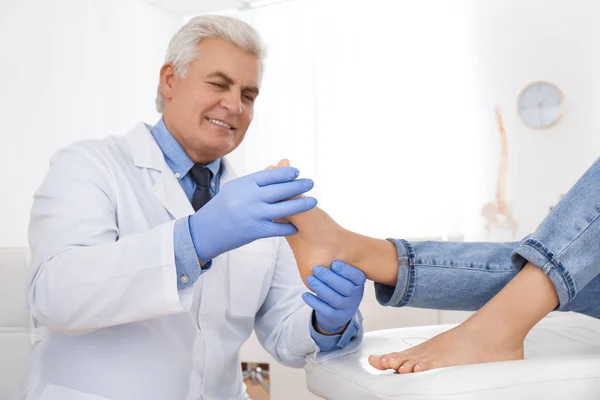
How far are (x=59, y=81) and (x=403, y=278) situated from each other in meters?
2.38

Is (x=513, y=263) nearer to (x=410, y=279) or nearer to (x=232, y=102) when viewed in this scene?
(x=410, y=279)

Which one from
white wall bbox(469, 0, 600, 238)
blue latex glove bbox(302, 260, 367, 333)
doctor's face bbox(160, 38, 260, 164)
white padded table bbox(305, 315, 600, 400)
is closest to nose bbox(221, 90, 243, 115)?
doctor's face bbox(160, 38, 260, 164)

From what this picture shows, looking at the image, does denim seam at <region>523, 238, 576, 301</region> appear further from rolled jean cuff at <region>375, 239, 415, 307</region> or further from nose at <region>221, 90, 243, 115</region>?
nose at <region>221, 90, 243, 115</region>

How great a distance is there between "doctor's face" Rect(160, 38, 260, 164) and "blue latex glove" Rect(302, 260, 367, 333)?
42 cm

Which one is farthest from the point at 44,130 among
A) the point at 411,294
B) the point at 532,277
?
the point at 532,277

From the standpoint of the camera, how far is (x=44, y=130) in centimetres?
289

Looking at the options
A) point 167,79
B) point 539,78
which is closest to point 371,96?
point 539,78

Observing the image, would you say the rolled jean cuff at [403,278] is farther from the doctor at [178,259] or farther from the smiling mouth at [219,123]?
the smiling mouth at [219,123]

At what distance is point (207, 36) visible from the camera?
1.38 m

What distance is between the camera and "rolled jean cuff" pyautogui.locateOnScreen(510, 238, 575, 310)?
38.3 inches

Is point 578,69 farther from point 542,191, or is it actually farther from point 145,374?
point 145,374

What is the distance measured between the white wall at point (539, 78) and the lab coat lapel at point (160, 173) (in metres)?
2.47

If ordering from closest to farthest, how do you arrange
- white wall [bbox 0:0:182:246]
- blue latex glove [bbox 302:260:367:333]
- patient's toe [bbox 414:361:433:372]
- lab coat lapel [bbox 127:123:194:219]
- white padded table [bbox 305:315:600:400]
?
white padded table [bbox 305:315:600:400] → patient's toe [bbox 414:361:433:372] → blue latex glove [bbox 302:260:367:333] → lab coat lapel [bbox 127:123:194:219] → white wall [bbox 0:0:182:246]

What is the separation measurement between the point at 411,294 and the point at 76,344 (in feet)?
1.97
